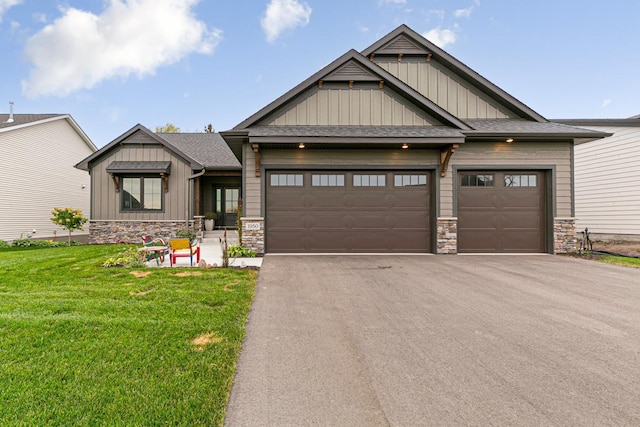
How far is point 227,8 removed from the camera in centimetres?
1481

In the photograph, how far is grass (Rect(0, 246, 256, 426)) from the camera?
198cm

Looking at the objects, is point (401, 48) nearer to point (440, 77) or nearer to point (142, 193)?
point (440, 77)

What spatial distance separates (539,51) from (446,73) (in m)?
10.4

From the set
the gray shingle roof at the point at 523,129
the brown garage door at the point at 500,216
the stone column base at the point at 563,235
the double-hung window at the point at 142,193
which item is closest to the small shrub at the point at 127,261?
the double-hung window at the point at 142,193

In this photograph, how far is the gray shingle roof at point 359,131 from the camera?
8375mm

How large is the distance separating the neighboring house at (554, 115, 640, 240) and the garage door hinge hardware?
8186mm

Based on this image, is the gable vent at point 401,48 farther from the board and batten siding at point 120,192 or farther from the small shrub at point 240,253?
the board and batten siding at point 120,192

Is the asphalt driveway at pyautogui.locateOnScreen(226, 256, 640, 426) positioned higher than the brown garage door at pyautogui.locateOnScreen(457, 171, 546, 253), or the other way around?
the brown garage door at pyautogui.locateOnScreen(457, 171, 546, 253)

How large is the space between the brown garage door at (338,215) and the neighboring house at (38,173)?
12730 millimetres

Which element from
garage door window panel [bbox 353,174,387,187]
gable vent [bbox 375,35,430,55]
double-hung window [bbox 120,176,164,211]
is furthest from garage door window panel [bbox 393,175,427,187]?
double-hung window [bbox 120,176,164,211]

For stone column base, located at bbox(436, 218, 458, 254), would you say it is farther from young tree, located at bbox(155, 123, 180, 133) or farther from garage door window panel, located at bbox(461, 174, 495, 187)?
young tree, located at bbox(155, 123, 180, 133)

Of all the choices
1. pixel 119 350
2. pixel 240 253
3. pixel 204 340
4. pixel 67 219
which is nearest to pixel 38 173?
pixel 67 219

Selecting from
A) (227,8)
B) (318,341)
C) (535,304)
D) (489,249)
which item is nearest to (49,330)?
(318,341)

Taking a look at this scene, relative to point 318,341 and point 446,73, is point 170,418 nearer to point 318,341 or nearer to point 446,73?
point 318,341
